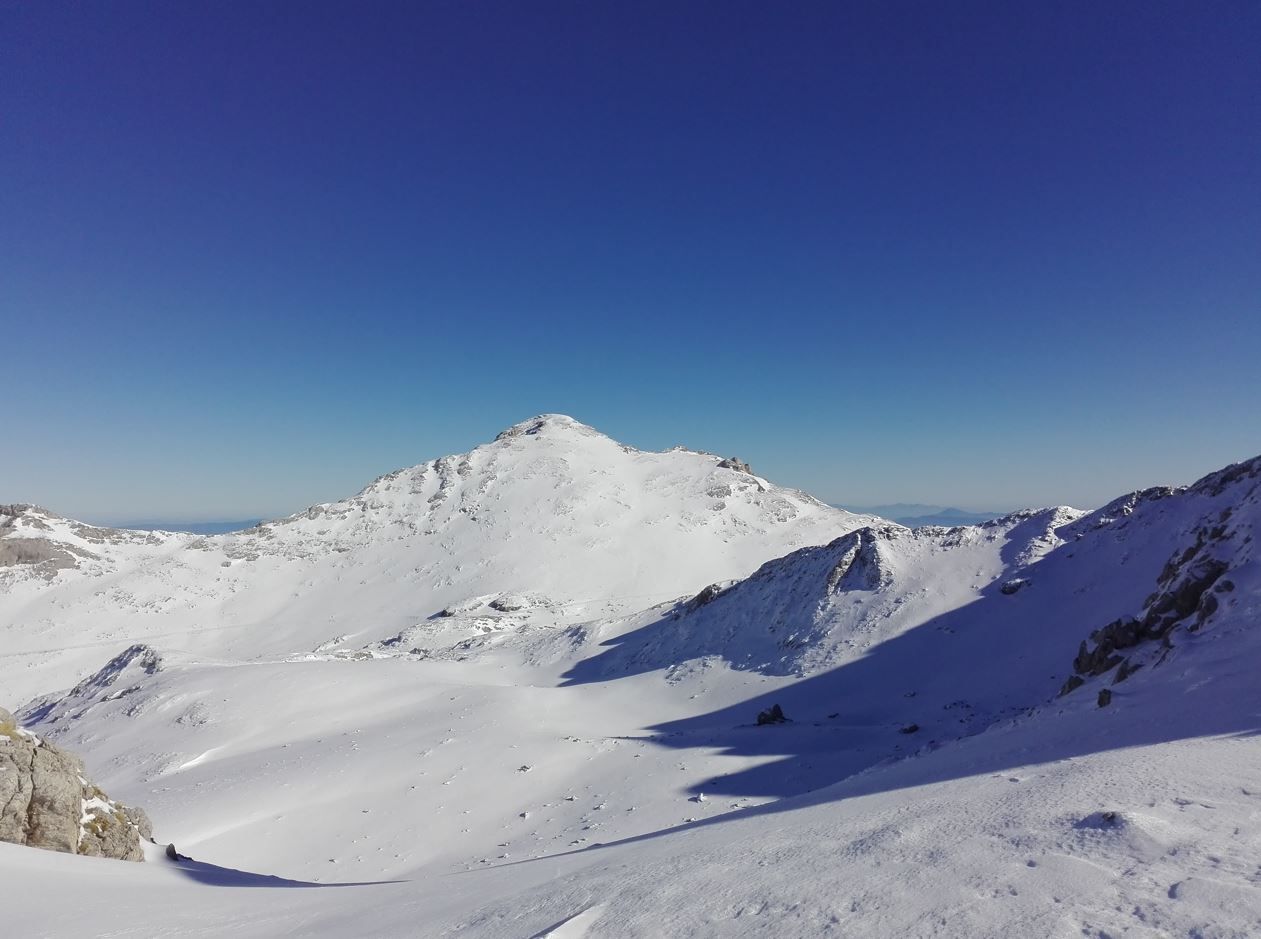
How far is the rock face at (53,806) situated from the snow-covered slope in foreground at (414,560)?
147 feet

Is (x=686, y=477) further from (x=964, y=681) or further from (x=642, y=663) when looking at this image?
(x=964, y=681)

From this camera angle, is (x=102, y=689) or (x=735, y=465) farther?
(x=735, y=465)

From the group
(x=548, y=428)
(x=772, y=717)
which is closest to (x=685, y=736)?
(x=772, y=717)

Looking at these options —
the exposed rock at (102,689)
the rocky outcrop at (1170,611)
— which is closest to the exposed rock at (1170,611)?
the rocky outcrop at (1170,611)

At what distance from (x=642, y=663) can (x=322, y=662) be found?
69.7 ft

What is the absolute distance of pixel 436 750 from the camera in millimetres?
26516

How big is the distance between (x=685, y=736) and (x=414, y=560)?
2392 inches

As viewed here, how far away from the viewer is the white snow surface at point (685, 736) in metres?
6.03

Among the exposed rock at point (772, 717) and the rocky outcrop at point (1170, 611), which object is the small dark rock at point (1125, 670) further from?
the exposed rock at point (772, 717)

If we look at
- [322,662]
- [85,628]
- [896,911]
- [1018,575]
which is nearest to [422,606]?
[322,662]

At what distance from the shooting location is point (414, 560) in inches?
3132

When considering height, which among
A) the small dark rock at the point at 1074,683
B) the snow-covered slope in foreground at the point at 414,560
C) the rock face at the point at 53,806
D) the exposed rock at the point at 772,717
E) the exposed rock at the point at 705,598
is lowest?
the exposed rock at the point at 772,717

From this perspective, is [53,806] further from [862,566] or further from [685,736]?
[862,566]

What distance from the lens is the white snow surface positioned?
6.03 meters
